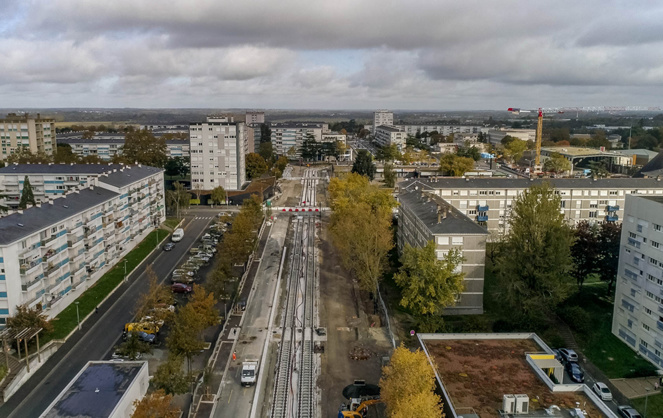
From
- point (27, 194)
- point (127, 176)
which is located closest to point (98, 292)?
point (127, 176)

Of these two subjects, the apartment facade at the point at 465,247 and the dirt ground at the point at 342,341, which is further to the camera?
the apartment facade at the point at 465,247

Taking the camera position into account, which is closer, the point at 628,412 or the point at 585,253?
the point at 628,412

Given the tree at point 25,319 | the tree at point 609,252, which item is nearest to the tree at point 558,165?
the tree at point 609,252

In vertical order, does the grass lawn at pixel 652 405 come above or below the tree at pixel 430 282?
below

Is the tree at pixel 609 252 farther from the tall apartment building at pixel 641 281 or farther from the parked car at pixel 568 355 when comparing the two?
the parked car at pixel 568 355

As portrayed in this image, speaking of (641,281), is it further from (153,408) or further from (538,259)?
(153,408)

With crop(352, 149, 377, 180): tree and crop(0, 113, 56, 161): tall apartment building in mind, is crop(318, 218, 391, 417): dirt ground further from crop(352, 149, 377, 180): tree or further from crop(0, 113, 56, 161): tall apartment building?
crop(0, 113, 56, 161): tall apartment building

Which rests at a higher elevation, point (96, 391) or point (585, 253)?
point (585, 253)
